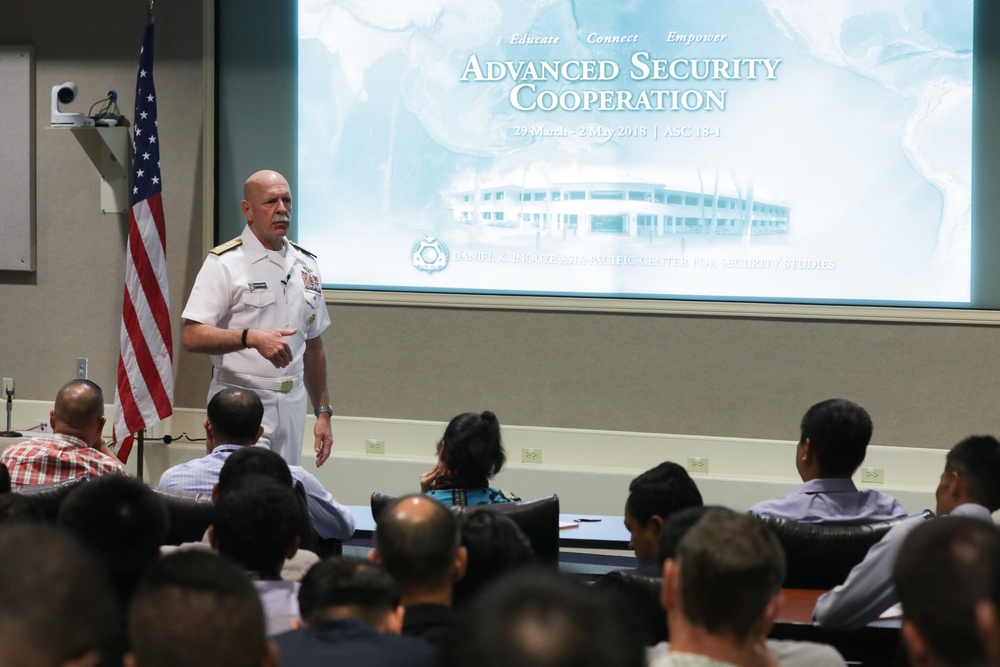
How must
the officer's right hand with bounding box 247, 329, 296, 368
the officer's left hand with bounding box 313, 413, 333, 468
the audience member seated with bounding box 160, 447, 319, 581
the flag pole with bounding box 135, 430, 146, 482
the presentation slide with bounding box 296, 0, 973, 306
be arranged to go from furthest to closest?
1. the flag pole with bounding box 135, 430, 146, 482
2. the presentation slide with bounding box 296, 0, 973, 306
3. the officer's left hand with bounding box 313, 413, 333, 468
4. the officer's right hand with bounding box 247, 329, 296, 368
5. the audience member seated with bounding box 160, 447, 319, 581

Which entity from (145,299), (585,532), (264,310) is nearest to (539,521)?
(585,532)

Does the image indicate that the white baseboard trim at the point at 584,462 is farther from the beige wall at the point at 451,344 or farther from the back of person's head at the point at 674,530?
the back of person's head at the point at 674,530

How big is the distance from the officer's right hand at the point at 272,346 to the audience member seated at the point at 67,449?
0.60 meters

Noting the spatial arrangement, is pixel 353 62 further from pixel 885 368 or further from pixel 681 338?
pixel 885 368

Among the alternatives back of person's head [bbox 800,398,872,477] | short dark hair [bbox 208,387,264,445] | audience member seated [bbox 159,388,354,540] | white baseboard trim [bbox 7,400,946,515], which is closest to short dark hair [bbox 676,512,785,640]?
back of person's head [bbox 800,398,872,477]

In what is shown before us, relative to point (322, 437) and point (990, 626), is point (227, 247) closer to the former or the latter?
point (322, 437)

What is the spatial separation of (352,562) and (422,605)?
Result: 17 centimetres

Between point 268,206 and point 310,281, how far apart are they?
14.1 inches

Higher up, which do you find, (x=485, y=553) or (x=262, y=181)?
(x=262, y=181)

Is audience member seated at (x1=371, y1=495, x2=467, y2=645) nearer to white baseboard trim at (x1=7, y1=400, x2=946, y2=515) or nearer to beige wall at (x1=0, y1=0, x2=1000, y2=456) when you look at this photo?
white baseboard trim at (x1=7, y1=400, x2=946, y2=515)

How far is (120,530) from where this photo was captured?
2.22 meters

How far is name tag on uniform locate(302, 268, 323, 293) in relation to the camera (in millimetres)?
4566

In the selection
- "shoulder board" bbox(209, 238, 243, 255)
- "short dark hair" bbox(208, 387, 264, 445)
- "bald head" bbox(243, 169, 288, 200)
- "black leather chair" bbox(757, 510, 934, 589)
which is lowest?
"black leather chair" bbox(757, 510, 934, 589)

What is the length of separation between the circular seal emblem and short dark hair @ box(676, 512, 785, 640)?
4366mm
